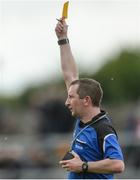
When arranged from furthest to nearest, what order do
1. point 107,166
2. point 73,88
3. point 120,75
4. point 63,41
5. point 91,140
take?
point 120,75
point 63,41
point 73,88
point 91,140
point 107,166

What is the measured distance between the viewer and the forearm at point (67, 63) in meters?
11.2

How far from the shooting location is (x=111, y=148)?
9781mm

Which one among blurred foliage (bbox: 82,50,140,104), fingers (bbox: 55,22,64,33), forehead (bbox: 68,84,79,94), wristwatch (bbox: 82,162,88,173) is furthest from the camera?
blurred foliage (bbox: 82,50,140,104)

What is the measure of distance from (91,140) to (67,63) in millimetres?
1431

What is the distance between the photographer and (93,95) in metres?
10.2

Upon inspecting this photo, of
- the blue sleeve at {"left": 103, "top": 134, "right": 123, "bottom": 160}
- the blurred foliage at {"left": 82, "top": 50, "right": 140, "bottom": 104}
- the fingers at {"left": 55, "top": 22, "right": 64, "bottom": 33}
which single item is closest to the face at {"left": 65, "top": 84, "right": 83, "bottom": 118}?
the blue sleeve at {"left": 103, "top": 134, "right": 123, "bottom": 160}

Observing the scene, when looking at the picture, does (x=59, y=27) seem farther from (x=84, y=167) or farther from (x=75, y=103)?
(x=84, y=167)

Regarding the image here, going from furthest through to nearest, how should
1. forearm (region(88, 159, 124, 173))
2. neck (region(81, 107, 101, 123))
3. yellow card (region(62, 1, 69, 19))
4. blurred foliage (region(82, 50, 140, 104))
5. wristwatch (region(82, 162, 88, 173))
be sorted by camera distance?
blurred foliage (region(82, 50, 140, 104)), yellow card (region(62, 1, 69, 19)), neck (region(81, 107, 101, 123)), wristwatch (region(82, 162, 88, 173)), forearm (region(88, 159, 124, 173))

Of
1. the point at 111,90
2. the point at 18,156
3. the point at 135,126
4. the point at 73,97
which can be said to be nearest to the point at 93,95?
the point at 73,97

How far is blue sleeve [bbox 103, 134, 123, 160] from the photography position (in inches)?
384

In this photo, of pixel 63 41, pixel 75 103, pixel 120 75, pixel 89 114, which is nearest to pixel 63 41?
pixel 63 41

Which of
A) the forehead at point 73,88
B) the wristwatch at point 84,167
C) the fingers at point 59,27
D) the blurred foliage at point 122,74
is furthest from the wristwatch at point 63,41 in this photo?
the blurred foliage at point 122,74

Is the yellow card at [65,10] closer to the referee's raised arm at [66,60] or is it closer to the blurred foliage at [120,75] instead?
the referee's raised arm at [66,60]

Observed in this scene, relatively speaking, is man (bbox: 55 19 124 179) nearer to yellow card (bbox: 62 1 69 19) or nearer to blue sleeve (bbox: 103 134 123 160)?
blue sleeve (bbox: 103 134 123 160)
